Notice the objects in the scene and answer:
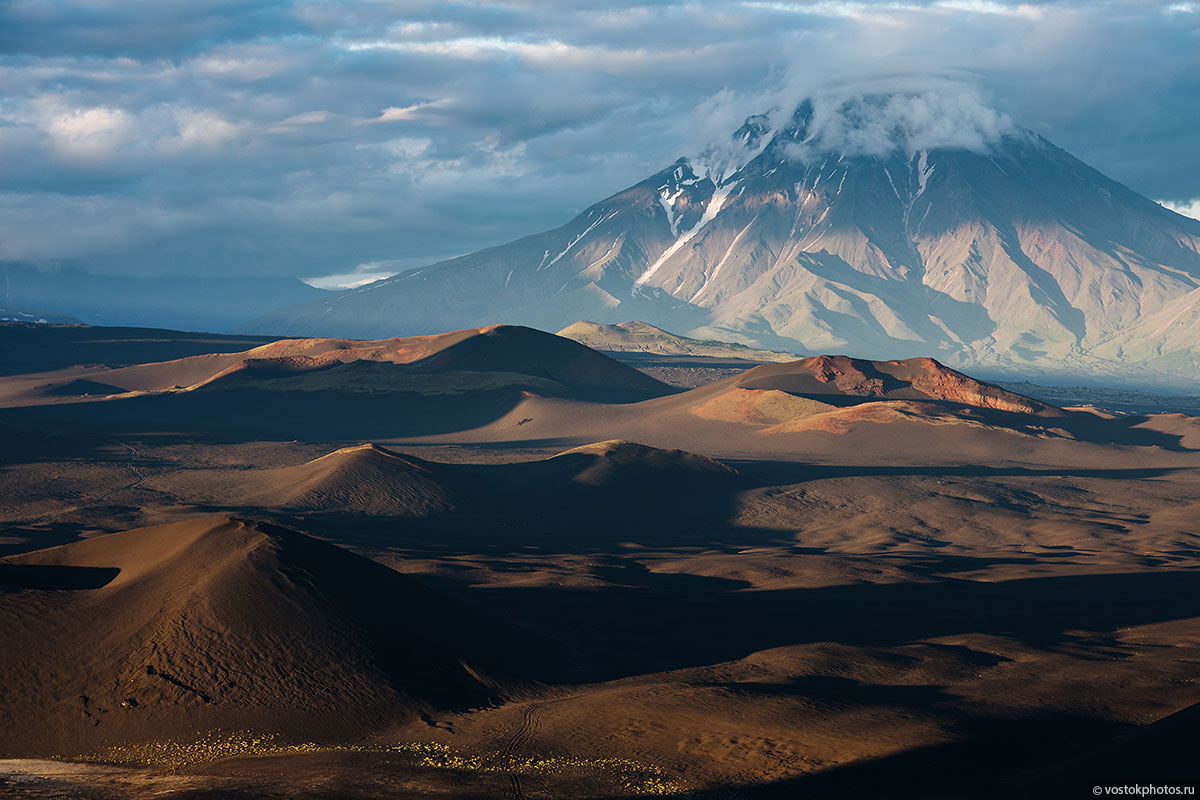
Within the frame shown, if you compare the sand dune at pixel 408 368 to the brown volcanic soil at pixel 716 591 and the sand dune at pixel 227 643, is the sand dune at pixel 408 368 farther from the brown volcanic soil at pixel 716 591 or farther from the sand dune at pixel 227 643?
the sand dune at pixel 227 643

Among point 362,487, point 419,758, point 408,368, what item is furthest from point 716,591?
point 408,368

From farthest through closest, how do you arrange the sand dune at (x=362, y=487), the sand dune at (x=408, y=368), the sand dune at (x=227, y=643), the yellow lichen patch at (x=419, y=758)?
the sand dune at (x=408, y=368)
the sand dune at (x=362, y=487)
the sand dune at (x=227, y=643)
the yellow lichen patch at (x=419, y=758)

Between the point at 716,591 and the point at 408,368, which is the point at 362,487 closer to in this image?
the point at 716,591

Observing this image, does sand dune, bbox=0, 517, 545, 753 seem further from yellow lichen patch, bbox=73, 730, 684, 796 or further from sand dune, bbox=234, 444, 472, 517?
sand dune, bbox=234, 444, 472, 517

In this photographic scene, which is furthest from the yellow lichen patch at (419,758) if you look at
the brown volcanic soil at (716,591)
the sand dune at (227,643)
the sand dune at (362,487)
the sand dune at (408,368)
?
the sand dune at (408,368)

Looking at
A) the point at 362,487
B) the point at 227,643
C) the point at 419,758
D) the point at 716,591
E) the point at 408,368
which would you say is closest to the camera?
the point at 419,758
